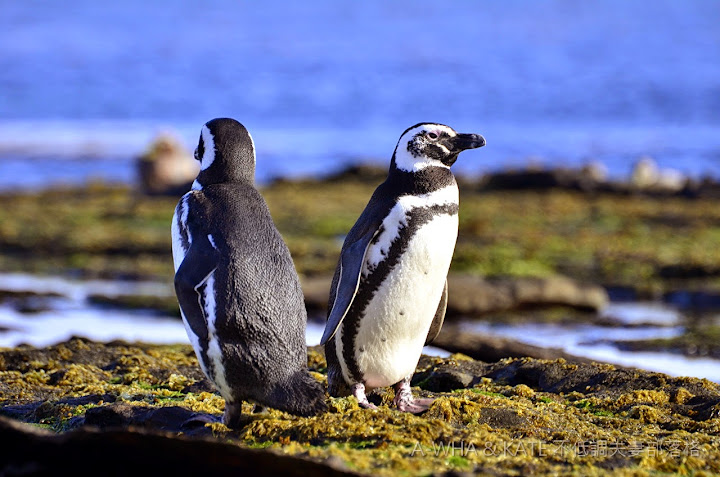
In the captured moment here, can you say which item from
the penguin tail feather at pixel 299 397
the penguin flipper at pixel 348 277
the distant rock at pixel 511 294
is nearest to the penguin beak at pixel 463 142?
the penguin flipper at pixel 348 277

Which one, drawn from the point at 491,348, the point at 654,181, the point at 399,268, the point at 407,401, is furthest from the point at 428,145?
the point at 654,181

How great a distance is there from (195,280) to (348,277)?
3.09ft

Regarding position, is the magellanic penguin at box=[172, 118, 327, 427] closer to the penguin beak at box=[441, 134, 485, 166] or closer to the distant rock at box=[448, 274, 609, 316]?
the penguin beak at box=[441, 134, 485, 166]

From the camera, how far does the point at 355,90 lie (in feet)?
152

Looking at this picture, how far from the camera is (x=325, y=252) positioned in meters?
13.8

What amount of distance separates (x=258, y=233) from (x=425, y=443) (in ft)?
4.18

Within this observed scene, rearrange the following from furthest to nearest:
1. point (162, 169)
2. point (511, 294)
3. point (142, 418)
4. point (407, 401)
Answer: point (162, 169)
point (511, 294)
point (407, 401)
point (142, 418)

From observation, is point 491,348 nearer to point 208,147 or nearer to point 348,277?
point 348,277

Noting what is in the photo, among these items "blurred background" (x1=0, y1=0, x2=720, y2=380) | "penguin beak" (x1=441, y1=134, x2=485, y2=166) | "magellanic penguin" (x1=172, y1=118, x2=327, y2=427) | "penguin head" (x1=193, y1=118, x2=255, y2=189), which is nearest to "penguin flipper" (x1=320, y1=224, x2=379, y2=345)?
"magellanic penguin" (x1=172, y1=118, x2=327, y2=427)

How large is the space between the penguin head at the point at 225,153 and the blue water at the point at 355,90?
68.7ft

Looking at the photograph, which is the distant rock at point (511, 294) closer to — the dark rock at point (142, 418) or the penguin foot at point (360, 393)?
the penguin foot at point (360, 393)

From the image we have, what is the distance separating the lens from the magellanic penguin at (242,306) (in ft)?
16.0

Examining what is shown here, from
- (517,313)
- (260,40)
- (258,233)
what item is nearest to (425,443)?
(258,233)

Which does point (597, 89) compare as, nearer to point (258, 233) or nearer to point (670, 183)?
point (670, 183)
